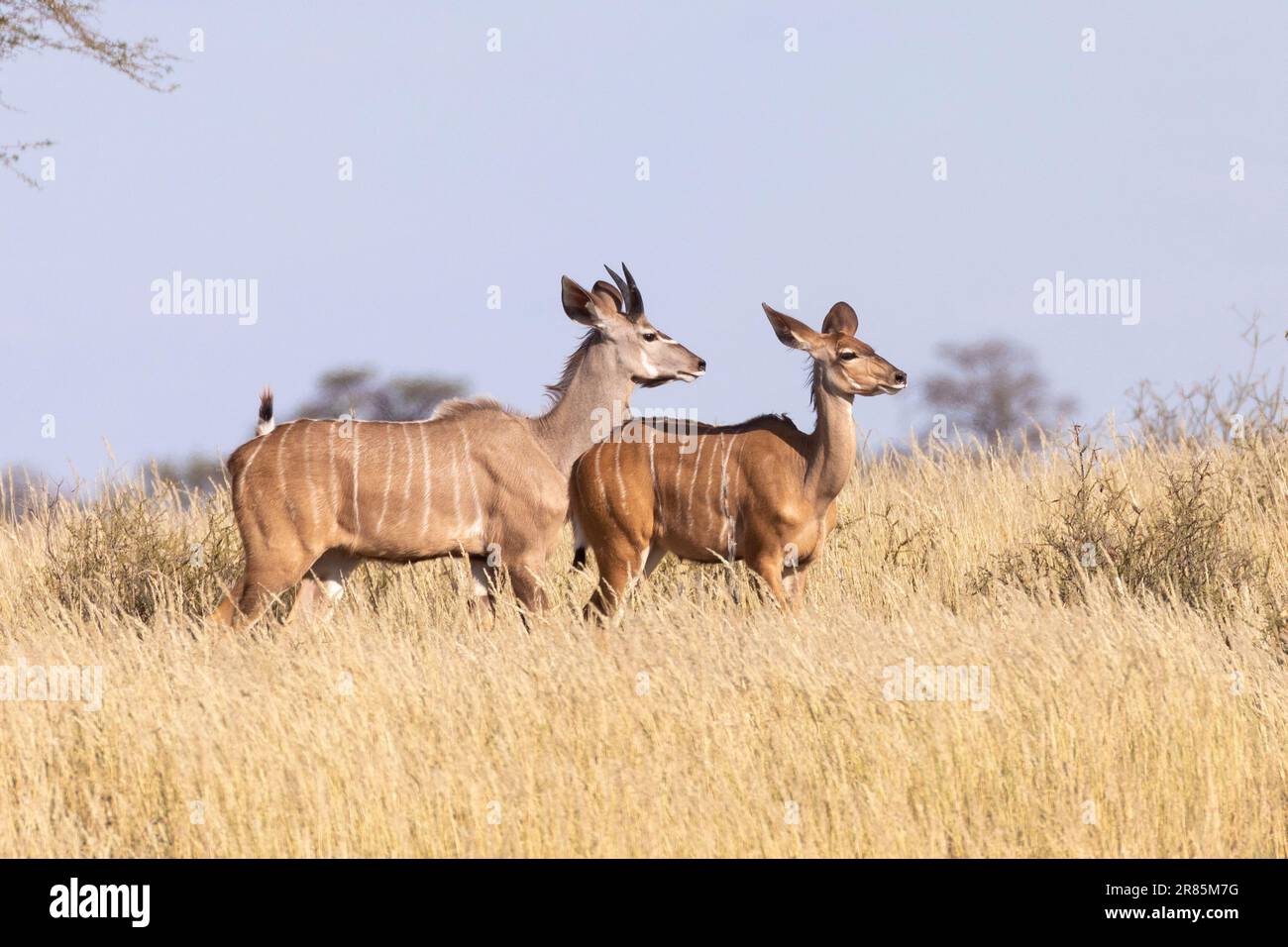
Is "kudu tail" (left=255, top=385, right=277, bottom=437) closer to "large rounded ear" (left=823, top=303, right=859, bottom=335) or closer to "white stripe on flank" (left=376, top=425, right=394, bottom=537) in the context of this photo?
"white stripe on flank" (left=376, top=425, right=394, bottom=537)

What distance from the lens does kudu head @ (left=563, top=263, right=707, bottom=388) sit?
1031 cm

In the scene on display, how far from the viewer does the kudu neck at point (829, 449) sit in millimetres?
9664

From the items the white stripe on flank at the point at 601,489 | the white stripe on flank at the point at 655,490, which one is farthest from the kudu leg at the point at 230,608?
the white stripe on flank at the point at 655,490

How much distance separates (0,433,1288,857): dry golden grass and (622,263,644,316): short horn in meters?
1.92

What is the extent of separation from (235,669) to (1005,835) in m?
3.76

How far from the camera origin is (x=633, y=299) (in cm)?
1037

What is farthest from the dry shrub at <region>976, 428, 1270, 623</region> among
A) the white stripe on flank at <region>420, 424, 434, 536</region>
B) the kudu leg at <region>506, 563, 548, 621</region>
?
the white stripe on flank at <region>420, 424, 434, 536</region>

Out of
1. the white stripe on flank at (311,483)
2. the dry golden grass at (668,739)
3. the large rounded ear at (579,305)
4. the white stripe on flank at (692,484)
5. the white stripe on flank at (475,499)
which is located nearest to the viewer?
the dry golden grass at (668,739)

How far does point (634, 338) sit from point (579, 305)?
406 millimetres

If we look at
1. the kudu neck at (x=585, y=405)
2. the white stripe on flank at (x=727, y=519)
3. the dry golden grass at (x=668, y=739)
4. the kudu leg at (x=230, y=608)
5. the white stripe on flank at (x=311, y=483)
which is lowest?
the dry golden grass at (x=668, y=739)

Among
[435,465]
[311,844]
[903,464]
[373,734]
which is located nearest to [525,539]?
[435,465]

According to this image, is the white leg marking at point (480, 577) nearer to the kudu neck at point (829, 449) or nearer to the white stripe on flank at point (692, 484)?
the white stripe on flank at point (692, 484)

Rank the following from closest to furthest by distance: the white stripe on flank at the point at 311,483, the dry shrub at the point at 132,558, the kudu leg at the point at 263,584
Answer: the kudu leg at the point at 263,584
the white stripe on flank at the point at 311,483
the dry shrub at the point at 132,558

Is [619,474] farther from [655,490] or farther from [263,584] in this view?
[263,584]
